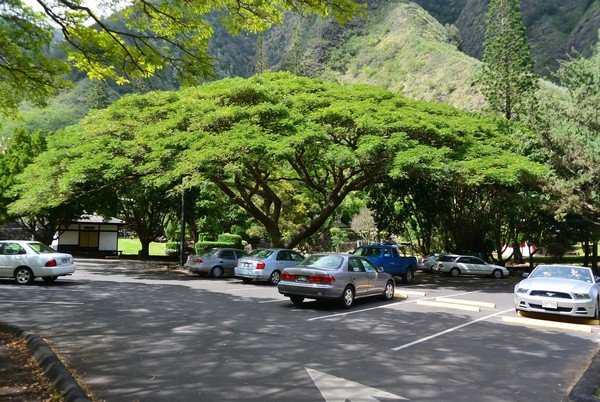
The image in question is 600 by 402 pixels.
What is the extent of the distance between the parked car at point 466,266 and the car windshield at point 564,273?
16867mm

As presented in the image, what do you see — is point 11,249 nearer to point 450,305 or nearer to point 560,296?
point 450,305

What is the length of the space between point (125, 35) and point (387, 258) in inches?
606

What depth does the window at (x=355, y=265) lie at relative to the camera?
12958 mm

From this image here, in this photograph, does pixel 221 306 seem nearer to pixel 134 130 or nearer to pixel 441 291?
pixel 441 291

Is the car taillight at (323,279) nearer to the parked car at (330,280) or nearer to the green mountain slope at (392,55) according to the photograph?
the parked car at (330,280)

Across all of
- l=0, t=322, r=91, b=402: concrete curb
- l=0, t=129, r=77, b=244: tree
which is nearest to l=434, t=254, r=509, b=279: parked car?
l=0, t=129, r=77, b=244: tree

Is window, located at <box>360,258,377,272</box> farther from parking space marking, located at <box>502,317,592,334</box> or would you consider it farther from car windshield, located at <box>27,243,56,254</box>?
car windshield, located at <box>27,243,56,254</box>

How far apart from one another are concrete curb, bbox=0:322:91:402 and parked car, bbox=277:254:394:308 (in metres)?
6.07

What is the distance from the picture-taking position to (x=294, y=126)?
65.1ft

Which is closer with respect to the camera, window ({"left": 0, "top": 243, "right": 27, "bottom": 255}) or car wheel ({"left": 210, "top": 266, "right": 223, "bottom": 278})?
window ({"left": 0, "top": 243, "right": 27, "bottom": 255})

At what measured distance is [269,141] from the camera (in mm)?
18719

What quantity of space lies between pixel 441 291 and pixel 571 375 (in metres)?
12.0

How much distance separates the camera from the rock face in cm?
9856

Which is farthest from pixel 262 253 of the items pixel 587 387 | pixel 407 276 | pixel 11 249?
pixel 587 387
